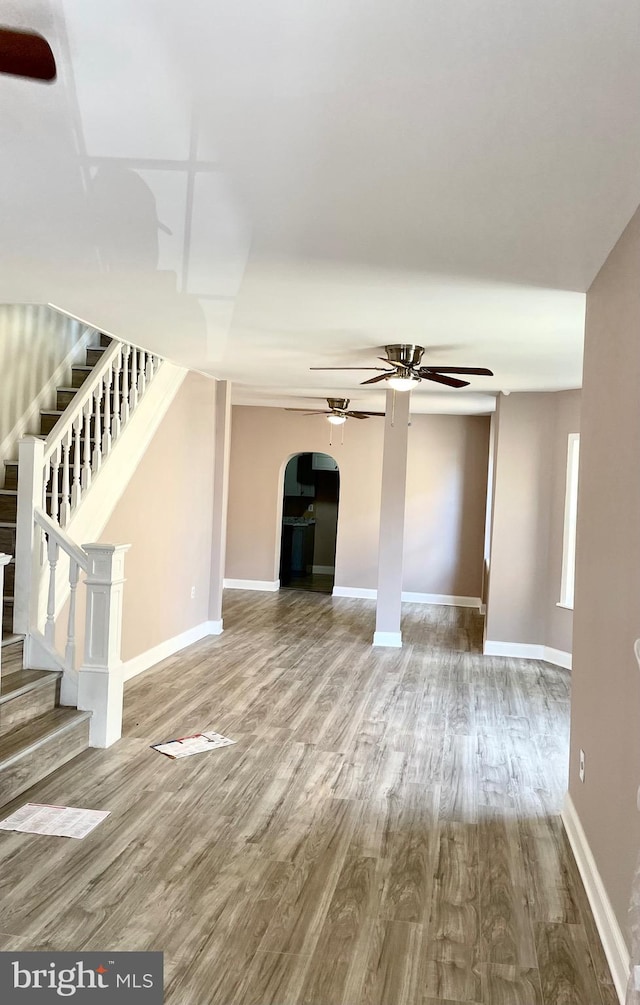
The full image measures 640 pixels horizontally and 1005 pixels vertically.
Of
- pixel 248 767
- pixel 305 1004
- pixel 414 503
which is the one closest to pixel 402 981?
pixel 305 1004

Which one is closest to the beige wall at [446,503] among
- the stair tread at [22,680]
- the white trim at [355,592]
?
the white trim at [355,592]

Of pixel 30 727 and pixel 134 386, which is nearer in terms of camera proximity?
pixel 30 727

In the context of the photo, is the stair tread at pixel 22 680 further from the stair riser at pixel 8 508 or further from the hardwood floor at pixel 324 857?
the stair riser at pixel 8 508

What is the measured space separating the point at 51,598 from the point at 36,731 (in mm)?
847

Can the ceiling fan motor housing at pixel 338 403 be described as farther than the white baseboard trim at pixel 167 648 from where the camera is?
Yes

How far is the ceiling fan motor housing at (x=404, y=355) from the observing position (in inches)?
228

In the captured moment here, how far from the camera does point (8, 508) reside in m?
5.60

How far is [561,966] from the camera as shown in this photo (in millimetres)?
2779

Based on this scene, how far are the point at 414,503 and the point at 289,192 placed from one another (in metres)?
9.11

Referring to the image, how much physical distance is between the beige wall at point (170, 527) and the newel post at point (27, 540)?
0.43 m

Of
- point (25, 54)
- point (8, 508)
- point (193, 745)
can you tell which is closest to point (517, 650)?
point (193, 745)

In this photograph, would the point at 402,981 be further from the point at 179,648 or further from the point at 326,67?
the point at 179,648

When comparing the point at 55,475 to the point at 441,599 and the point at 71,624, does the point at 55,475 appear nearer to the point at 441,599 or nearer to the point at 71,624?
the point at 71,624

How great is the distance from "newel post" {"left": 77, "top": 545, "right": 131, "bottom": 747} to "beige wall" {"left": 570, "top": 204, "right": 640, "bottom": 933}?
8.43ft
